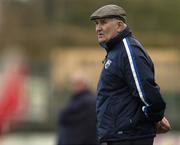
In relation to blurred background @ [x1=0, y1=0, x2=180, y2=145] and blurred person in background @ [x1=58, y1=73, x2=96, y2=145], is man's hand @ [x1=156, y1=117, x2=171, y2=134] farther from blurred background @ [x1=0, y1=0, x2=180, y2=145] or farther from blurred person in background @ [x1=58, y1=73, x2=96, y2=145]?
blurred background @ [x1=0, y1=0, x2=180, y2=145]

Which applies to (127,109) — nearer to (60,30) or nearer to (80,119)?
(80,119)

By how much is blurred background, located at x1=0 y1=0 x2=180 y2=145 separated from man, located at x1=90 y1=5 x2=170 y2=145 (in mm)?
18619

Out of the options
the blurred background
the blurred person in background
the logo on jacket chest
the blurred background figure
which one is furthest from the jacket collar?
the blurred background

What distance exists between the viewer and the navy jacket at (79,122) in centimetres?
1286

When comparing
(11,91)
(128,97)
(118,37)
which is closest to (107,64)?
(118,37)

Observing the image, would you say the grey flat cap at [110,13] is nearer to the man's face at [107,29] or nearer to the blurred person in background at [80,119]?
the man's face at [107,29]

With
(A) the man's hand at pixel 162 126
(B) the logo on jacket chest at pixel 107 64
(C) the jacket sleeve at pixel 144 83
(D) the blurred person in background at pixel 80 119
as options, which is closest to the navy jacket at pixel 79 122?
(D) the blurred person in background at pixel 80 119

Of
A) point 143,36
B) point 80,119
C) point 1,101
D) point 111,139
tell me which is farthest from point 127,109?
point 143,36

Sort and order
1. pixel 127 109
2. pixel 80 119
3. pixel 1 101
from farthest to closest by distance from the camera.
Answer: pixel 1 101 → pixel 80 119 → pixel 127 109

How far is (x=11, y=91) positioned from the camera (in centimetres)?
2034

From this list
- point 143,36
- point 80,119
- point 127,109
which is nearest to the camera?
point 127,109

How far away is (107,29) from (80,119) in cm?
534

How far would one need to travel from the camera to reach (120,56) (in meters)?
7.72

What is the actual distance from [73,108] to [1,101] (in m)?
5.13
